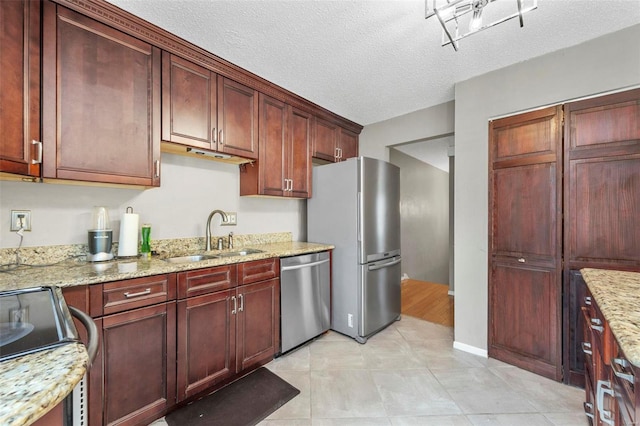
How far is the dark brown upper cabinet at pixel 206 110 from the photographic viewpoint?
1.84 metres

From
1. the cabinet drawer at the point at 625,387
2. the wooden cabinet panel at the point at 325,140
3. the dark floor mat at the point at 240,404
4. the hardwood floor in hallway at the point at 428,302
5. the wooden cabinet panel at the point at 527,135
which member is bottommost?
the hardwood floor in hallway at the point at 428,302

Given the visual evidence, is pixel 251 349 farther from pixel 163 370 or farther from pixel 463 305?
pixel 463 305

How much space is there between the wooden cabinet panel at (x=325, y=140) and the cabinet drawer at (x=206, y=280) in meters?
1.65

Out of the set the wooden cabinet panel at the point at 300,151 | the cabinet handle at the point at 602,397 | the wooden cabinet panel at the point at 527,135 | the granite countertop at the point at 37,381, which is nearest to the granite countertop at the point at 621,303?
the cabinet handle at the point at 602,397

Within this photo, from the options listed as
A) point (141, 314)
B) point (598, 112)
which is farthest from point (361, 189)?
point (141, 314)

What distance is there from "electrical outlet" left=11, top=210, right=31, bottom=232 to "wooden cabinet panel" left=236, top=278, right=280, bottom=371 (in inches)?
50.5

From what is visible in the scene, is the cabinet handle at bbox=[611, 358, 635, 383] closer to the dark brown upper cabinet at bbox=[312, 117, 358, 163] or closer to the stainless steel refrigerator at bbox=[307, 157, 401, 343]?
the stainless steel refrigerator at bbox=[307, 157, 401, 343]

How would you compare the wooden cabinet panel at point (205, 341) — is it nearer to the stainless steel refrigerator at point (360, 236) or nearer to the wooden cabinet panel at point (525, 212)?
the stainless steel refrigerator at point (360, 236)

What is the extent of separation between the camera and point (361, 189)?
2490 millimetres

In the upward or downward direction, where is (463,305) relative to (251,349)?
upward

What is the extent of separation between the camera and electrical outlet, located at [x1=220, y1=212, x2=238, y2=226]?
2471 mm

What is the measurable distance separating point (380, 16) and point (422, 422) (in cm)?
242

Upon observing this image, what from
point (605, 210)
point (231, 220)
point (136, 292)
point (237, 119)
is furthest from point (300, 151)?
point (605, 210)

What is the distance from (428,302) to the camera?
3646 millimetres
